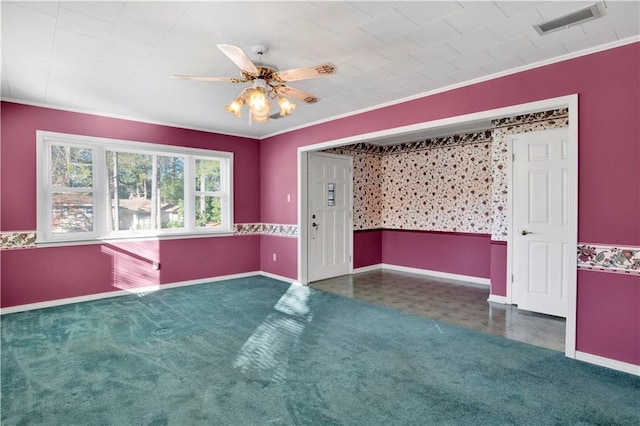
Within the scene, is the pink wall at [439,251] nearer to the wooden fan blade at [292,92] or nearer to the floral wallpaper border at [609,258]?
the floral wallpaper border at [609,258]

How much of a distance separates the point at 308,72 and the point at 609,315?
3133mm

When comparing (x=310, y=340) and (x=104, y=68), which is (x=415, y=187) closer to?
(x=310, y=340)

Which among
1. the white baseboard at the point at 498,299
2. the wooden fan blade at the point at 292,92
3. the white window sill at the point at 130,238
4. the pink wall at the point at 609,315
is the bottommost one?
the white baseboard at the point at 498,299

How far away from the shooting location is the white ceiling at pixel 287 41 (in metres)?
2.32

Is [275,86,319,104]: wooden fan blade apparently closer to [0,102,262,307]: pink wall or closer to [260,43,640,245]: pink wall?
[260,43,640,245]: pink wall

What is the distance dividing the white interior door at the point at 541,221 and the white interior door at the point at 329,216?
2.89 m

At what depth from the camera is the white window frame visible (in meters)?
4.44

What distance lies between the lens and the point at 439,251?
634 cm

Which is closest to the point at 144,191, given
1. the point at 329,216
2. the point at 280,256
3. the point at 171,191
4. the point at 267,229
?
the point at 171,191

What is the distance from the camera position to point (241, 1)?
2.19 meters

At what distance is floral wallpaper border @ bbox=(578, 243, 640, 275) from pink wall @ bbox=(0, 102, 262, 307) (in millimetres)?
5019

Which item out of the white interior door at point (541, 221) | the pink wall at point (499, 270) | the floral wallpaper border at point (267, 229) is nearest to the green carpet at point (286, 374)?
the white interior door at point (541, 221)

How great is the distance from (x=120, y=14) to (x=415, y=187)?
218 inches

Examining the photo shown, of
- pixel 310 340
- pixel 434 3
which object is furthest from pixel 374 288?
pixel 434 3
